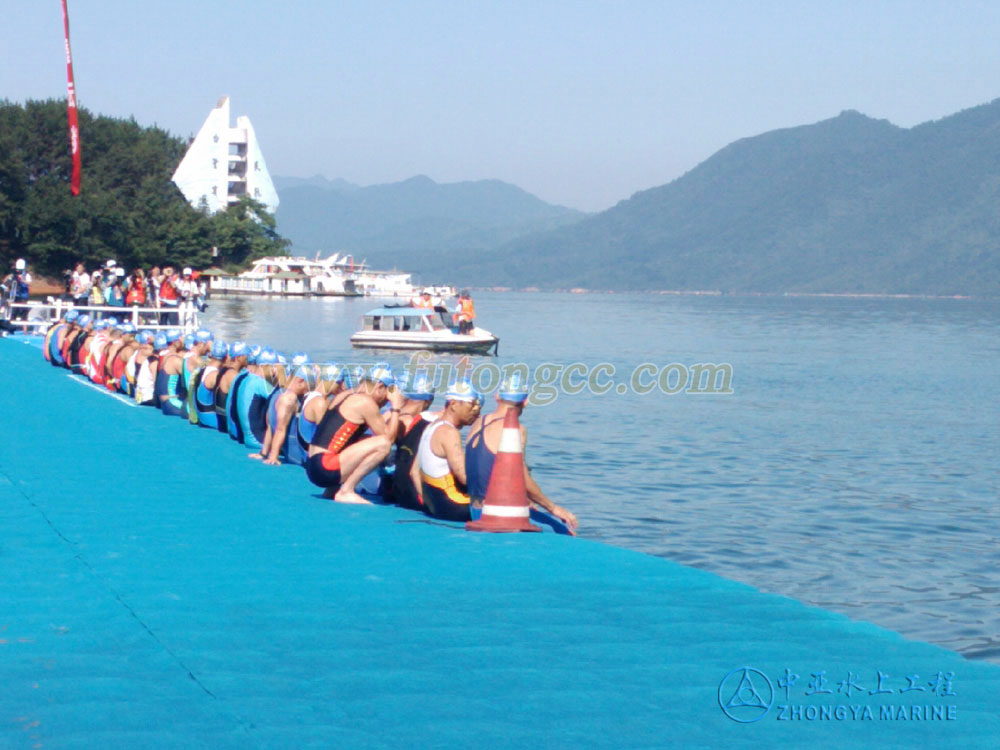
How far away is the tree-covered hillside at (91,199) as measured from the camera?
204 feet

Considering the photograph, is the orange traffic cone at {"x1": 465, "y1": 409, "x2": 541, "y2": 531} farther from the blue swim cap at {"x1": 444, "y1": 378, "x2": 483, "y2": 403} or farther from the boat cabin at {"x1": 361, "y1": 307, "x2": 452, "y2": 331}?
the boat cabin at {"x1": 361, "y1": 307, "x2": 452, "y2": 331}

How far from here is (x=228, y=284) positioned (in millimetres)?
143250

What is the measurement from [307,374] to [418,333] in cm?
2965

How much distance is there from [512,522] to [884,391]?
28.0 m

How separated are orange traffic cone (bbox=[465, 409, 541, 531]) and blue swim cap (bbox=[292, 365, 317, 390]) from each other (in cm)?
399

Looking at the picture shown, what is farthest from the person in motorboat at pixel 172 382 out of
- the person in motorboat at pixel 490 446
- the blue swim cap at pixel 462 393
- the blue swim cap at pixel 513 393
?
the blue swim cap at pixel 513 393

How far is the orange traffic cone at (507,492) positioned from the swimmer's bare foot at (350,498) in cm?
140

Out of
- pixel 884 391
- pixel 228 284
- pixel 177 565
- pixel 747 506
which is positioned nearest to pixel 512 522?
pixel 177 565

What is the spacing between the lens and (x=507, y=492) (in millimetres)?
8727

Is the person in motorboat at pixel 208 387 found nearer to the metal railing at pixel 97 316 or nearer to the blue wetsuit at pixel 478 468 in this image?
the blue wetsuit at pixel 478 468

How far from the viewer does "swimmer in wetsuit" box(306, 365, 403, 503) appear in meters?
9.89

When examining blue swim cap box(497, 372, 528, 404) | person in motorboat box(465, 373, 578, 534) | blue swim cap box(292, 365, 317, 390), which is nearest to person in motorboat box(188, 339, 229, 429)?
blue swim cap box(292, 365, 317, 390)

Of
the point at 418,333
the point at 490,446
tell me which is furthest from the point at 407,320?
the point at 490,446

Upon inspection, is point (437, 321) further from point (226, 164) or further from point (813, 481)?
point (226, 164)
